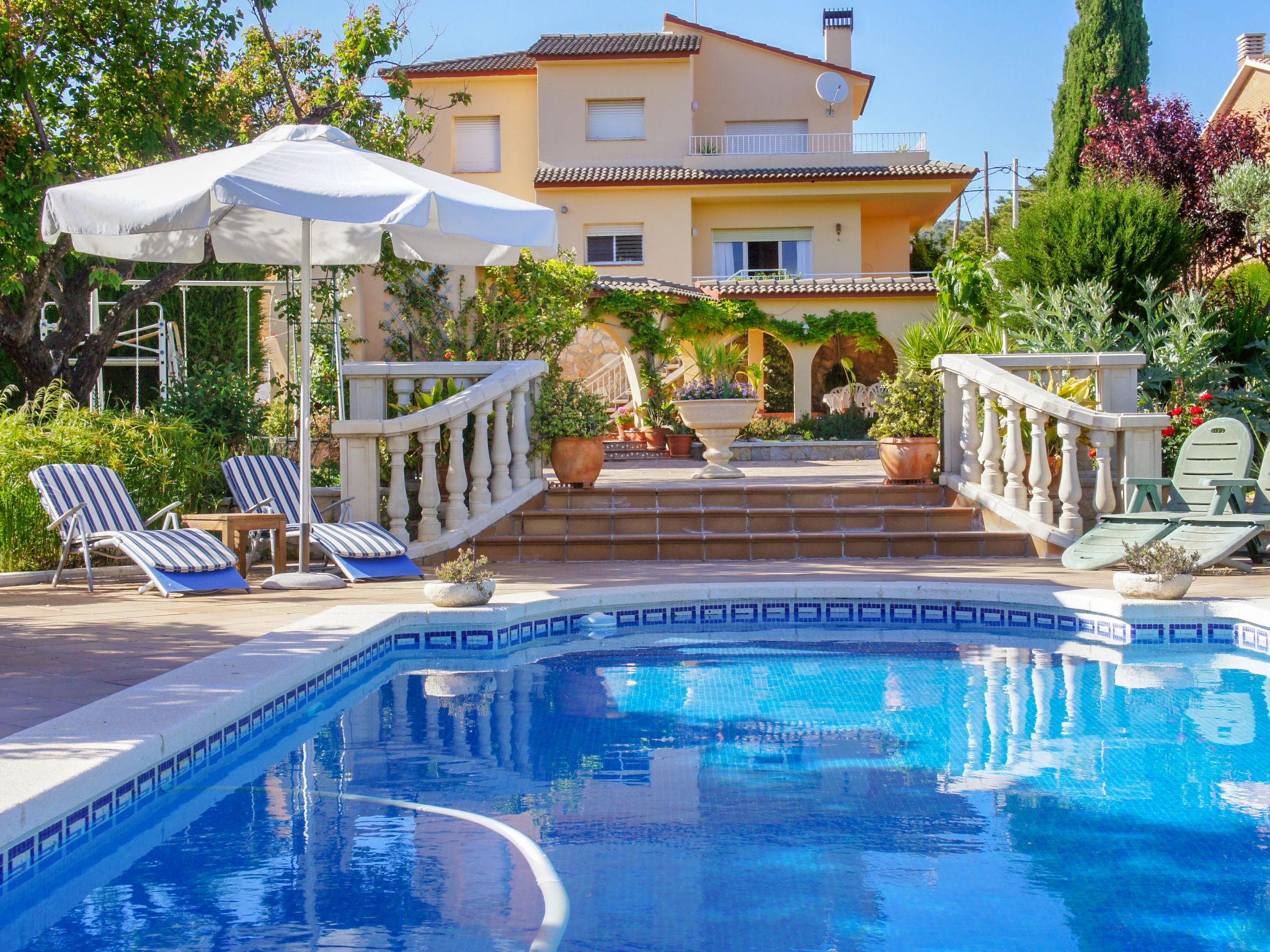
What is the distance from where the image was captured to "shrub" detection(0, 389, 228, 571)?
892cm

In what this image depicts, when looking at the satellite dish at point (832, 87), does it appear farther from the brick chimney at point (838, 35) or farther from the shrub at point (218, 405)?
the shrub at point (218, 405)

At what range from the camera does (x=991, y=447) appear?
1012 cm

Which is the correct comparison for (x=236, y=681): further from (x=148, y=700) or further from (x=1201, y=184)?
(x=1201, y=184)

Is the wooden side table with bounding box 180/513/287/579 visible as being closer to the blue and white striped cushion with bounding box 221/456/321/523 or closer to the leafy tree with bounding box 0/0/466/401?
the blue and white striped cushion with bounding box 221/456/321/523

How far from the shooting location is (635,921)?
3.12 meters

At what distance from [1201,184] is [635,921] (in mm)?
15750

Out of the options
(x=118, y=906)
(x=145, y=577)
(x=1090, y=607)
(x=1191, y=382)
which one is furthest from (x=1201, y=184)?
(x=118, y=906)

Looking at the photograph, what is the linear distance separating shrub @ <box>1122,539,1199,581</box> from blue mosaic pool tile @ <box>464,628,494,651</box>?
12.5ft

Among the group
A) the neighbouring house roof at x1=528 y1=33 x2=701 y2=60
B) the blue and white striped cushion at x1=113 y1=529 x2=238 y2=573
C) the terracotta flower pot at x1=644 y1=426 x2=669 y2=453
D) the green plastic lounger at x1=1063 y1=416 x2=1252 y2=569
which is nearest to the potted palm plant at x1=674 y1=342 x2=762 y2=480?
the green plastic lounger at x1=1063 y1=416 x2=1252 y2=569

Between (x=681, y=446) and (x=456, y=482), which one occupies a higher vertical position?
(x=681, y=446)

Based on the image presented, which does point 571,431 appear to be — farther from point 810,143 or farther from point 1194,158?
point 810,143

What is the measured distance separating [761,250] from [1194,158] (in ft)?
53.4

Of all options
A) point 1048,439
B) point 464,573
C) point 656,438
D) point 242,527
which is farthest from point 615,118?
point 464,573

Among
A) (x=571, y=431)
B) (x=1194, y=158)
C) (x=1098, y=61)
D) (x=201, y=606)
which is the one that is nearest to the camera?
(x=201, y=606)
